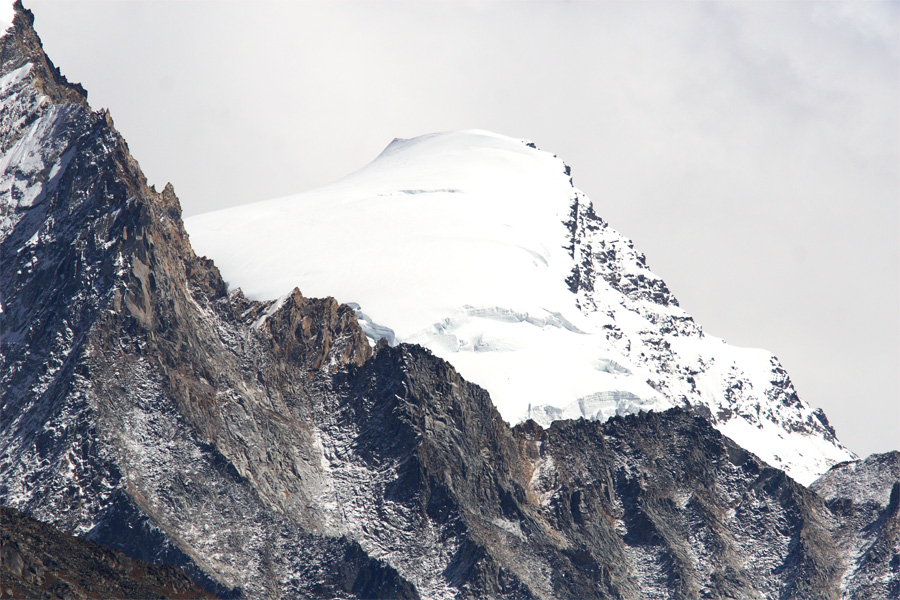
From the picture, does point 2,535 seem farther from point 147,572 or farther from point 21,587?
point 147,572

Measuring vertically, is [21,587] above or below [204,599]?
below

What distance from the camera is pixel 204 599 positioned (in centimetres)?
16512

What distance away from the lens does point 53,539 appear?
158 meters

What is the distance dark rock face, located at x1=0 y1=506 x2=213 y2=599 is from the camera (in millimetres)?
144750

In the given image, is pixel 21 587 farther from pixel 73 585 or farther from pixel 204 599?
pixel 204 599

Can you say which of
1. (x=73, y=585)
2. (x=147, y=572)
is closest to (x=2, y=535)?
(x=73, y=585)

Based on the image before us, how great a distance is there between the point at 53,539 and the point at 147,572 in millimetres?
9234

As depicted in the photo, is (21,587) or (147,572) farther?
(147,572)

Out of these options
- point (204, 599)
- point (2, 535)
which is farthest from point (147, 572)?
point (2, 535)

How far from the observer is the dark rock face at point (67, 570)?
145 metres

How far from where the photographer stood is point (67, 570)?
5979 inches

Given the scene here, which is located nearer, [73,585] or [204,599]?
[73,585]

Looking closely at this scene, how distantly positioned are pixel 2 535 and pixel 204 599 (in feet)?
74.5

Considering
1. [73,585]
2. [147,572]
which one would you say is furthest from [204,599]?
[73,585]
